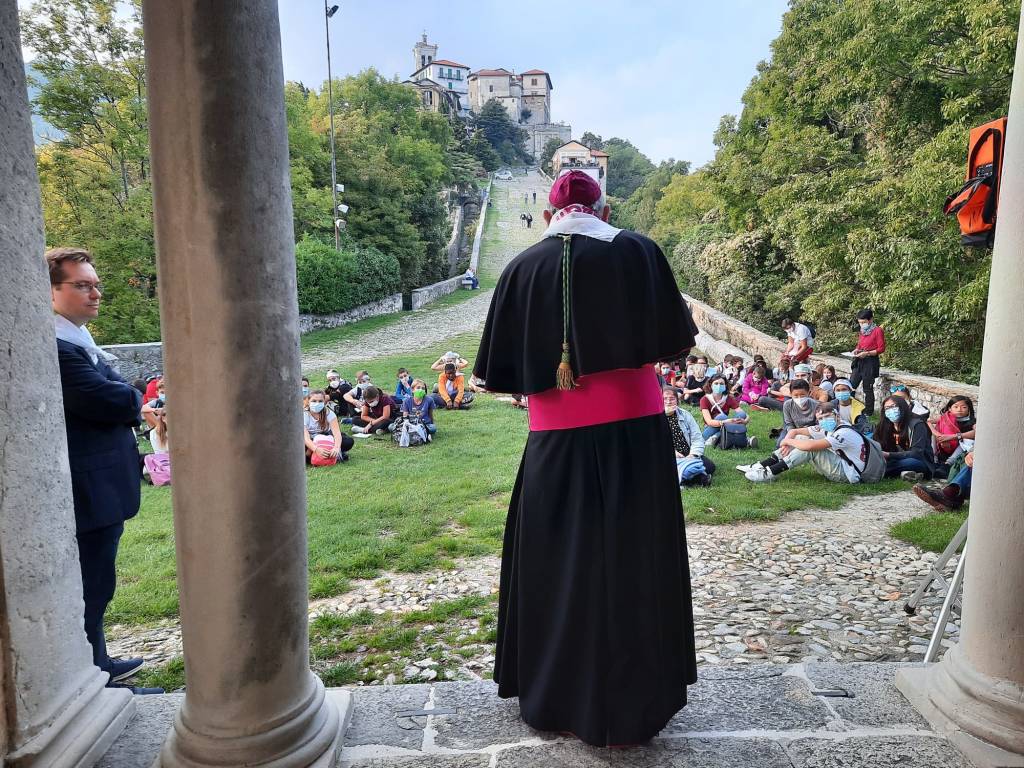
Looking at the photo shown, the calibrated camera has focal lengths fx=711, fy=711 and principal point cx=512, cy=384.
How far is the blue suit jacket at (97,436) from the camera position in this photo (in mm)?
2627

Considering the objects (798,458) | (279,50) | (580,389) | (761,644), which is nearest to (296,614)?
(580,389)

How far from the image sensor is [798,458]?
7629 millimetres

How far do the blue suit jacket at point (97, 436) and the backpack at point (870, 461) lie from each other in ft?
22.3

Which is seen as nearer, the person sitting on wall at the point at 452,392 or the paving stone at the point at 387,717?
the paving stone at the point at 387,717

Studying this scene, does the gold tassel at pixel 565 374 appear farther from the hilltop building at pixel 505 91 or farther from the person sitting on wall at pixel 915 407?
the hilltop building at pixel 505 91

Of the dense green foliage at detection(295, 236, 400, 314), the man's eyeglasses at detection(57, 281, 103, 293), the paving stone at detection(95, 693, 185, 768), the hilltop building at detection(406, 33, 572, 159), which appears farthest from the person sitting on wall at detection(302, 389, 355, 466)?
the hilltop building at detection(406, 33, 572, 159)

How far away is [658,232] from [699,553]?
36.6 meters

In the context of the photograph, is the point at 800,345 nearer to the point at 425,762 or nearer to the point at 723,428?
the point at 723,428

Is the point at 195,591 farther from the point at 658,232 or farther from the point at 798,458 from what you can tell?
the point at 658,232

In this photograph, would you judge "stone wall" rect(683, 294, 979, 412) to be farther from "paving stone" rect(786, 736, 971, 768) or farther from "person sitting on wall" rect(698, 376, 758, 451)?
"paving stone" rect(786, 736, 971, 768)

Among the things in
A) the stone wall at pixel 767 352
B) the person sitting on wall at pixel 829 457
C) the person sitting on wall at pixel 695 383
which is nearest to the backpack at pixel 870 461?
the person sitting on wall at pixel 829 457

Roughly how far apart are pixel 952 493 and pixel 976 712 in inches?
178

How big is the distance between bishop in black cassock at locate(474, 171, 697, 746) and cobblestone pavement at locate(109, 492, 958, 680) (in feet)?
4.08

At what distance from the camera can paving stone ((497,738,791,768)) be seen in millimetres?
2191
